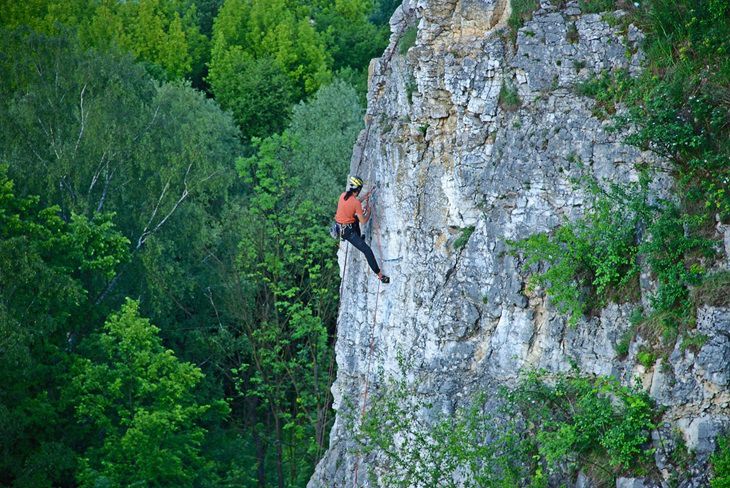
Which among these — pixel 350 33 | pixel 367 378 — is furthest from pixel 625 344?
pixel 350 33

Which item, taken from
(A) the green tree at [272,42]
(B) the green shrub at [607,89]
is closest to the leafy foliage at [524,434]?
(B) the green shrub at [607,89]

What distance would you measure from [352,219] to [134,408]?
11635 mm

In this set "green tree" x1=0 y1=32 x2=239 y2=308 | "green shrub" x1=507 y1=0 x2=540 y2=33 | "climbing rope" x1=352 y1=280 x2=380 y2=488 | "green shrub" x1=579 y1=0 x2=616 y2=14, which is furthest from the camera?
"green tree" x1=0 y1=32 x2=239 y2=308

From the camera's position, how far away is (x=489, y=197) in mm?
22156

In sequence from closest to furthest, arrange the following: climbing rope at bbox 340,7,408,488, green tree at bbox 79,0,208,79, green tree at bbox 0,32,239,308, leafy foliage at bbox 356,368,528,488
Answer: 1. leafy foliage at bbox 356,368,528,488
2. climbing rope at bbox 340,7,408,488
3. green tree at bbox 0,32,239,308
4. green tree at bbox 79,0,208,79

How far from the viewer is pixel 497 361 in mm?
22016

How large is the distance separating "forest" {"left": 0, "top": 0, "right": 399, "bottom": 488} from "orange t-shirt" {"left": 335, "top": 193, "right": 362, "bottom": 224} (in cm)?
1002

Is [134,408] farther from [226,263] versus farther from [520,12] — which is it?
[520,12]

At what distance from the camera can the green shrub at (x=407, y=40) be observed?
24.0 meters

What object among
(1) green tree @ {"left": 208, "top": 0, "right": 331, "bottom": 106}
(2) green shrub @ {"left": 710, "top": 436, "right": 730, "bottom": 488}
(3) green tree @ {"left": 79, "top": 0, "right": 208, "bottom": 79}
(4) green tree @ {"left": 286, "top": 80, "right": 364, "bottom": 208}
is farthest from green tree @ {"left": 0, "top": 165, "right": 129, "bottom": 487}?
(3) green tree @ {"left": 79, "top": 0, "right": 208, "bottom": 79}

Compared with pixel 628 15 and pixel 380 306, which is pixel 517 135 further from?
pixel 380 306

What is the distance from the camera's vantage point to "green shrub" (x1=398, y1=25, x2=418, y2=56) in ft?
78.6

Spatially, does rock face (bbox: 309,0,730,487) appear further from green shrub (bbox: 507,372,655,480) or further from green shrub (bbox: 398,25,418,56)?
green shrub (bbox: 507,372,655,480)

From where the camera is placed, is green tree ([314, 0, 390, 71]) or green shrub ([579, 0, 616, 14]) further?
green tree ([314, 0, 390, 71])
